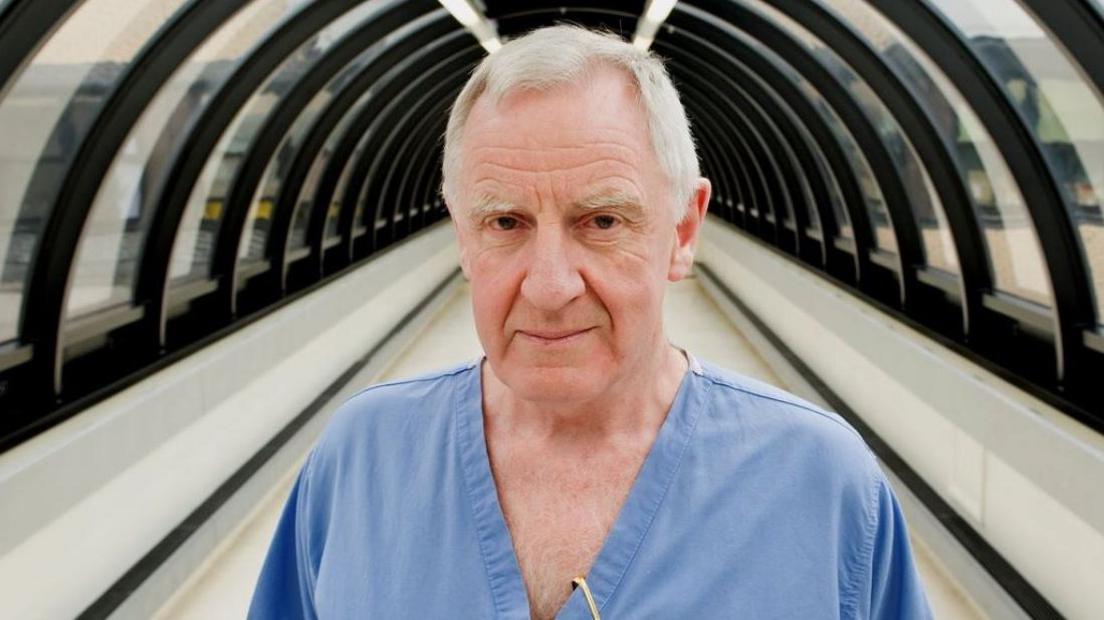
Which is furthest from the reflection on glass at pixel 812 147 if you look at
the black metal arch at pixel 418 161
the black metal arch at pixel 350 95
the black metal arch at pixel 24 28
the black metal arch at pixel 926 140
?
the black metal arch at pixel 24 28

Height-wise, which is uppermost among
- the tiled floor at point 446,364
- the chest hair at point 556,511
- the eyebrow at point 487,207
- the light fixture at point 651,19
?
the light fixture at point 651,19

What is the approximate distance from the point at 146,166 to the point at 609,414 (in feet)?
20.6

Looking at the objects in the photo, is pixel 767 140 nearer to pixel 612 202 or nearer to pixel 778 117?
pixel 778 117

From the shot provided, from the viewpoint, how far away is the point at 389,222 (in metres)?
17.0

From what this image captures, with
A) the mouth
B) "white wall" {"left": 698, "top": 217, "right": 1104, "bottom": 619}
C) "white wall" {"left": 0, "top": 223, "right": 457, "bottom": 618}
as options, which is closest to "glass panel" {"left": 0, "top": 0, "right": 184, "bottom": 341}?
"white wall" {"left": 0, "top": 223, "right": 457, "bottom": 618}

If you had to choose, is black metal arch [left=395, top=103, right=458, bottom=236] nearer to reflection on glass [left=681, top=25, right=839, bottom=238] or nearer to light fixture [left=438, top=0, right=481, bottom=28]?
reflection on glass [left=681, top=25, right=839, bottom=238]

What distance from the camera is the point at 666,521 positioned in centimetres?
165

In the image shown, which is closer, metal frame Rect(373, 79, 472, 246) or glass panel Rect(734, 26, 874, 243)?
glass panel Rect(734, 26, 874, 243)

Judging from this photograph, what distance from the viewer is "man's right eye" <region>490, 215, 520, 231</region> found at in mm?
1686

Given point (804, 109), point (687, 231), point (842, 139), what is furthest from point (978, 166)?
point (687, 231)

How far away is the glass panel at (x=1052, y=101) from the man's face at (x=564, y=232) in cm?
478

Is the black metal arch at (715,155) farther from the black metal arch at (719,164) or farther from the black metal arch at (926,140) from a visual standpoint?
the black metal arch at (926,140)

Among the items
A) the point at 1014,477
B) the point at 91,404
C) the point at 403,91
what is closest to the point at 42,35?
the point at 91,404

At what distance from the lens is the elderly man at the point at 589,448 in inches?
63.8
